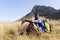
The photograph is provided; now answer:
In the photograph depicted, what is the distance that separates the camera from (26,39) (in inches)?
282

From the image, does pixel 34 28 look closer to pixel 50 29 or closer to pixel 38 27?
pixel 38 27

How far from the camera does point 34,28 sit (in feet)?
27.8

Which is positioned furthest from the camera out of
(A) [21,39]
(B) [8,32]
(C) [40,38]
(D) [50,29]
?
(D) [50,29]

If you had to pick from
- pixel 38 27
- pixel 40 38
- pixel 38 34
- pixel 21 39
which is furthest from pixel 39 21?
pixel 21 39

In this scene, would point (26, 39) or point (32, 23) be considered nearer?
point (26, 39)

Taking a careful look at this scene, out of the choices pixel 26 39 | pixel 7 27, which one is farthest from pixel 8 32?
pixel 26 39

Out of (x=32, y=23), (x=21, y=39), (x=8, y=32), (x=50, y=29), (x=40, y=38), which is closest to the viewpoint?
(x=21, y=39)

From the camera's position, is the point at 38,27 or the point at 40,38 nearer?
the point at 40,38

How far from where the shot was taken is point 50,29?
9594 mm

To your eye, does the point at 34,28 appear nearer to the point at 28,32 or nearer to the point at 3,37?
the point at 28,32

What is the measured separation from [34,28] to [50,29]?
1331 millimetres

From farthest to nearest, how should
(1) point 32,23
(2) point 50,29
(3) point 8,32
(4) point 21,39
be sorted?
1. (2) point 50,29
2. (1) point 32,23
3. (3) point 8,32
4. (4) point 21,39

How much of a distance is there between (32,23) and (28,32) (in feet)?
1.34

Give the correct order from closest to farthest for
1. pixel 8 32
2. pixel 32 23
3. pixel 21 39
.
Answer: pixel 21 39 → pixel 8 32 → pixel 32 23
